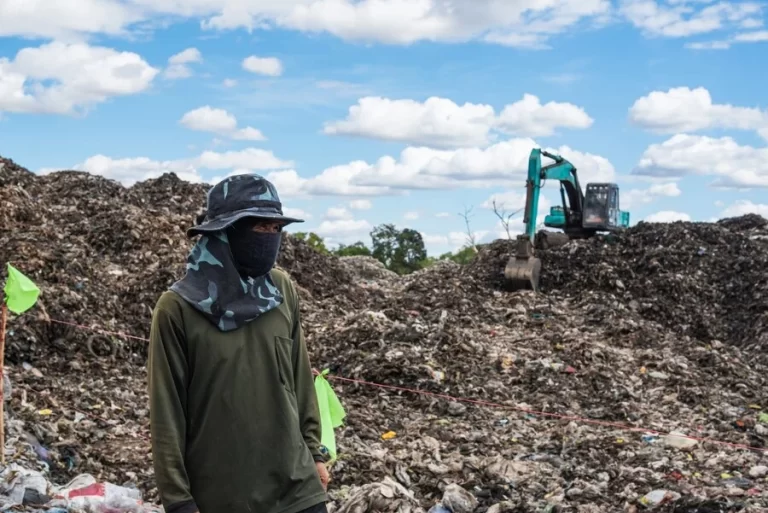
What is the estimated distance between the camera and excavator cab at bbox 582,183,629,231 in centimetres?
1753

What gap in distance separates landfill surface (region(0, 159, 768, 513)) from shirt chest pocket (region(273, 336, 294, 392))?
7.46 feet

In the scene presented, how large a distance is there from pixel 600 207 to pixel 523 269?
3.87 metres

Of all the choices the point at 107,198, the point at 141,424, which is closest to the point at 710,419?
the point at 141,424

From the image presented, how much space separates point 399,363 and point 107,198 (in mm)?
9271

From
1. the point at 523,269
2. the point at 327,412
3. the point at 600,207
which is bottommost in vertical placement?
the point at 327,412

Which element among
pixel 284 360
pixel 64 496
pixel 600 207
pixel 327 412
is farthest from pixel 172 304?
pixel 600 207

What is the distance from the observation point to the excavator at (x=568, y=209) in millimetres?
15172

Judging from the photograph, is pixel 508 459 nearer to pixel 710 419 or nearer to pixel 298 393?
pixel 710 419

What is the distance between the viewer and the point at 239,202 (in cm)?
254

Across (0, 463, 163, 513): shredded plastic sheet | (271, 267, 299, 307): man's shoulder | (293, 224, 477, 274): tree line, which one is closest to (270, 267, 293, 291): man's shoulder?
(271, 267, 299, 307): man's shoulder

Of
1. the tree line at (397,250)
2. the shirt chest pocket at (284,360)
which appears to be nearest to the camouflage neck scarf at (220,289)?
the shirt chest pocket at (284,360)

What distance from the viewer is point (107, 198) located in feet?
52.6

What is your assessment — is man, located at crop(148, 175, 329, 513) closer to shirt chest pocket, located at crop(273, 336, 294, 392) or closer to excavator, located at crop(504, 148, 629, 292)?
shirt chest pocket, located at crop(273, 336, 294, 392)

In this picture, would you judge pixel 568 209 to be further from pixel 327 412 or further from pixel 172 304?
pixel 172 304
